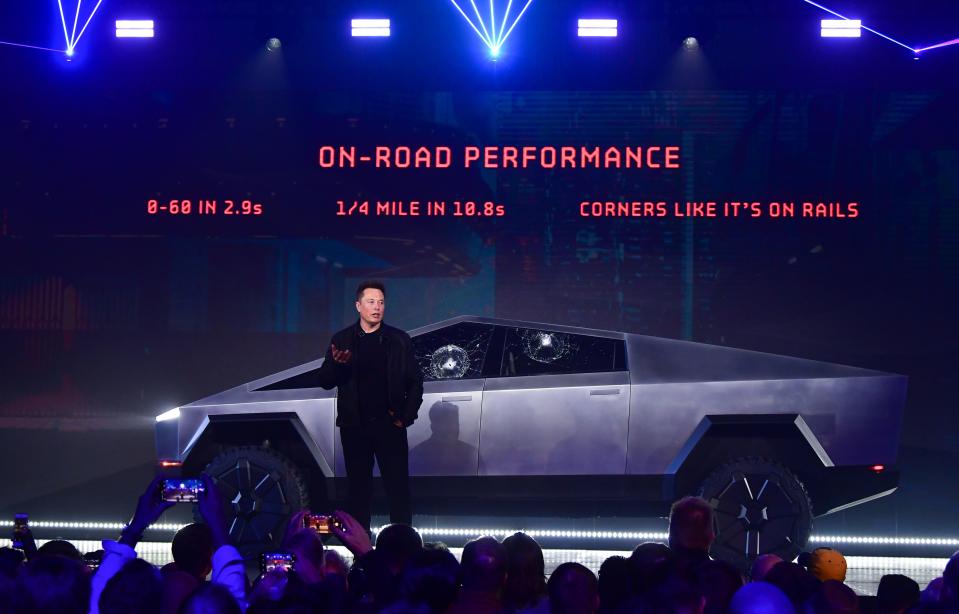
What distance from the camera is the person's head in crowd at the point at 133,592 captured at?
7.82 ft

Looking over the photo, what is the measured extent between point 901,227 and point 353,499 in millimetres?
4205

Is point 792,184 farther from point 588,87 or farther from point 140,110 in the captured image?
point 140,110

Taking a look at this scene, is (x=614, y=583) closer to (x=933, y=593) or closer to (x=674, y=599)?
(x=674, y=599)

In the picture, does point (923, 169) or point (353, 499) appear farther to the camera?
point (923, 169)

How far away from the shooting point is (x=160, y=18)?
7586 mm

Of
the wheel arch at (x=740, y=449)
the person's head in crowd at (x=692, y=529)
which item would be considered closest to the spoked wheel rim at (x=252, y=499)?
the wheel arch at (x=740, y=449)

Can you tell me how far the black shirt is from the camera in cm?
581

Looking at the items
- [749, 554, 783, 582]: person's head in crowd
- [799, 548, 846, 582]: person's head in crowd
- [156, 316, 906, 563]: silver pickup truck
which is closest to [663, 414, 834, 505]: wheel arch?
[156, 316, 906, 563]: silver pickup truck

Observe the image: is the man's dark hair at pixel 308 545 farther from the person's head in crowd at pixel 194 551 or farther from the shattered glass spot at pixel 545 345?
the shattered glass spot at pixel 545 345

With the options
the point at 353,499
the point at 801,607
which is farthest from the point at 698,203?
the point at 801,607

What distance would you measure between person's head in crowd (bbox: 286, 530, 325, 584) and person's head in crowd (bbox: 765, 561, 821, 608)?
1.26 metres

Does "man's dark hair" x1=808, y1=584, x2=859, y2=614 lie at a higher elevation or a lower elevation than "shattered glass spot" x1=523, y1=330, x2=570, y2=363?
lower

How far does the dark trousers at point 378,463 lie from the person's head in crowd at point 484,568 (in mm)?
3043

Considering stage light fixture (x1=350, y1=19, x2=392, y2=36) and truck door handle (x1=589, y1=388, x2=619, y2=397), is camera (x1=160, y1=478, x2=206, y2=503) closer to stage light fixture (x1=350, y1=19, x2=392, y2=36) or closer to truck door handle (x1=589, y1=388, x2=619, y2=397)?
truck door handle (x1=589, y1=388, x2=619, y2=397)
